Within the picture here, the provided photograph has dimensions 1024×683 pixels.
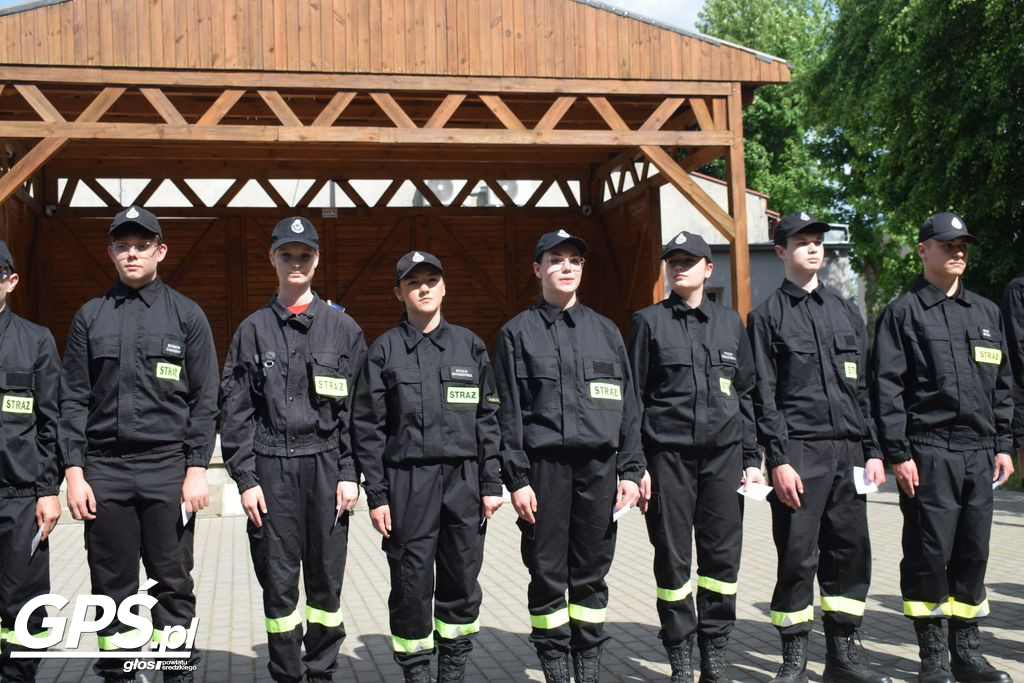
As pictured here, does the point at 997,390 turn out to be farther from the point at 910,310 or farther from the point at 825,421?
the point at 825,421

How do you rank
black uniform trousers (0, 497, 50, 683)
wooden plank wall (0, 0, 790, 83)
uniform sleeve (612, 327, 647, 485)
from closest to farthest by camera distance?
black uniform trousers (0, 497, 50, 683) < uniform sleeve (612, 327, 647, 485) < wooden plank wall (0, 0, 790, 83)

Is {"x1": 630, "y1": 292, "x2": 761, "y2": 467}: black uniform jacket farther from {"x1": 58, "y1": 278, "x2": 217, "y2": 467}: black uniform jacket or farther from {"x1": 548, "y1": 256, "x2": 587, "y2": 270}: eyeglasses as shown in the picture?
{"x1": 58, "y1": 278, "x2": 217, "y2": 467}: black uniform jacket

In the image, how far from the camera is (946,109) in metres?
17.1

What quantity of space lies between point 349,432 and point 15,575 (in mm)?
1551

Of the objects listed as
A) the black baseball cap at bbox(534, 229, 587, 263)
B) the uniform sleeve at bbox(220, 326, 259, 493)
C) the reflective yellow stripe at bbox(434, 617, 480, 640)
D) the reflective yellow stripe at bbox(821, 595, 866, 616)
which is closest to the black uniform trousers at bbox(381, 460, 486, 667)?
the reflective yellow stripe at bbox(434, 617, 480, 640)

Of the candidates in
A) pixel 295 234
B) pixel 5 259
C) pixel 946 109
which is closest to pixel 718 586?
pixel 295 234

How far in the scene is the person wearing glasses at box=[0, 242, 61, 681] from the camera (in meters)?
4.45

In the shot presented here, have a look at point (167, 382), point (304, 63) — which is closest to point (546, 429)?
point (167, 382)

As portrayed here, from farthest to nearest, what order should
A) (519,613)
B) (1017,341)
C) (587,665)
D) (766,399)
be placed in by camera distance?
(519,613) < (1017,341) < (766,399) < (587,665)

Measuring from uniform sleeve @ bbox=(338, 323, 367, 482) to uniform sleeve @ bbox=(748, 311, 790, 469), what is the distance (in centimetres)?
196

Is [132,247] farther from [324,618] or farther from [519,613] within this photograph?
[519,613]

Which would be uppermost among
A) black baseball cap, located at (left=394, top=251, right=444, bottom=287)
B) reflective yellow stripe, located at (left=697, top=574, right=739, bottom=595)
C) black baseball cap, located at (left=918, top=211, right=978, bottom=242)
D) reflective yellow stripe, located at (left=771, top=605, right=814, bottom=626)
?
black baseball cap, located at (left=918, top=211, right=978, bottom=242)

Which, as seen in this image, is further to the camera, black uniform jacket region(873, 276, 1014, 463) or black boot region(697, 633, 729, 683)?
black uniform jacket region(873, 276, 1014, 463)

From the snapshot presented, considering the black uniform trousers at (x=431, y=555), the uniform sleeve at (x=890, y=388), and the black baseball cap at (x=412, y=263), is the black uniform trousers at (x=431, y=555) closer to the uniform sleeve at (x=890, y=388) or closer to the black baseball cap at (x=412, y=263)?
the black baseball cap at (x=412, y=263)
